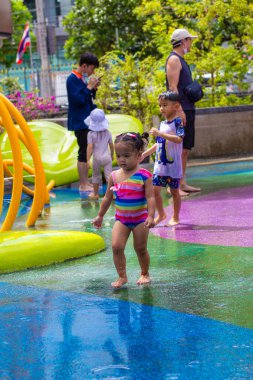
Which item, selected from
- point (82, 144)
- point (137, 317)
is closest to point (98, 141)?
point (82, 144)

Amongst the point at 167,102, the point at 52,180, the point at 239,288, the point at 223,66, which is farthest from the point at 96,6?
the point at 239,288

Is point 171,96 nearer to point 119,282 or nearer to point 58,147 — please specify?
point 119,282

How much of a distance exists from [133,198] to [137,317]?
108 centimetres

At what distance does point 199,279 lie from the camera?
587 centimetres

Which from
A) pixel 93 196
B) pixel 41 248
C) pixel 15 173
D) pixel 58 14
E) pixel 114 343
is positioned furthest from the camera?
pixel 58 14

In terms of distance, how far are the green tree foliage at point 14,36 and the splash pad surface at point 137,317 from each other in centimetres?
4822

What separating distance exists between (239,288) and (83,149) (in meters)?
6.35

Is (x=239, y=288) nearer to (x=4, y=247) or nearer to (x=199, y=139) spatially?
(x=4, y=247)

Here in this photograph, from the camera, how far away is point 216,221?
8.35 meters

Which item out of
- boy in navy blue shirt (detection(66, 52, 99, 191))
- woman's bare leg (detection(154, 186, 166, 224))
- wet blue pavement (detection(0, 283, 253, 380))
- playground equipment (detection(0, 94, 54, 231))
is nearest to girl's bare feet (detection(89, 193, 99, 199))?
boy in navy blue shirt (detection(66, 52, 99, 191))

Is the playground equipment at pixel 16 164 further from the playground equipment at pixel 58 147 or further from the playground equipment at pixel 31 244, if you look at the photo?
the playground equipment at pixel 58 147

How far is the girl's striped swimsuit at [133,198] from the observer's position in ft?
19.1

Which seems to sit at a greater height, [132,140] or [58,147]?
[132,140]

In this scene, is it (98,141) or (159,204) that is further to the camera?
(98,141)
